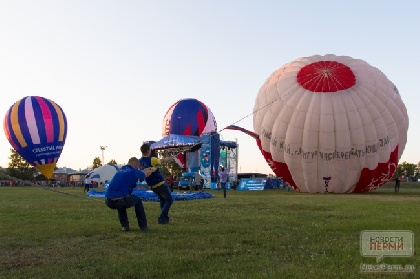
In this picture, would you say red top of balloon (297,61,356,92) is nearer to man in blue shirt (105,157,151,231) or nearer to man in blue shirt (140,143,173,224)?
man in blue shirt (140,143,173,224)

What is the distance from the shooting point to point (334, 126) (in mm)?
25922

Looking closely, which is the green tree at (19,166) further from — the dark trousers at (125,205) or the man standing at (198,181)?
the dark trousers at (125,205)

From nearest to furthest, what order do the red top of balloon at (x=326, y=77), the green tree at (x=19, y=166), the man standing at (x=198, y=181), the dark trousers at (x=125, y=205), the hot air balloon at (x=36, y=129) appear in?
the dark trousers at (x=125, y=205), the red top of balloon at (x=326, y=77), the hot air balloon at (x=36, y=129), the man standing at (x=198, y=181), the green tree at (x=19, y=166)

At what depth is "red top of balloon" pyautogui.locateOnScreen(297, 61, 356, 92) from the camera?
26.8 meters

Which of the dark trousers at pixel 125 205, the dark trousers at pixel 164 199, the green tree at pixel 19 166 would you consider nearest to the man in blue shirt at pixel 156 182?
the dark trousers at pixel 164 199

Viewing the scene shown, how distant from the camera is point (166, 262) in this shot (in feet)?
18.7

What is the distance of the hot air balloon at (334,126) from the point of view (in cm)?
2592

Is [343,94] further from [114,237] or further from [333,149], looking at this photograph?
[114,237]

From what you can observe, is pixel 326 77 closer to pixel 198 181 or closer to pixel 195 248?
pixel 198 181

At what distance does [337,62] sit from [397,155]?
684 centimetres

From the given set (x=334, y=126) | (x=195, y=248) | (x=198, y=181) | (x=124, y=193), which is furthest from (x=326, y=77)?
(x=195, y=248)

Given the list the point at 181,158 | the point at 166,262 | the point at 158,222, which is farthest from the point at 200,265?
the point at 181,158

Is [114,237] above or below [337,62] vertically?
below

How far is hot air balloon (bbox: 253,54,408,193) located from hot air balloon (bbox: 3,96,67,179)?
1801 cm
